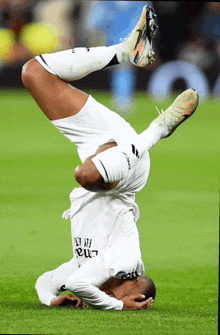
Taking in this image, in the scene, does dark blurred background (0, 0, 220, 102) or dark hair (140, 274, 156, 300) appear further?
dark blurred background (0, 0, 220, 102)

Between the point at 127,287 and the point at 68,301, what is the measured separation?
31 cm

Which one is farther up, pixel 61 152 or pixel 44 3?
pixel 44 3

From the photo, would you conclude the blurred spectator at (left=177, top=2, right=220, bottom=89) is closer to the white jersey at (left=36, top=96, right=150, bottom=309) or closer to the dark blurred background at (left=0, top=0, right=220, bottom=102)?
the dark blurred background at (left=0, top=0, right=220, bottom=102)

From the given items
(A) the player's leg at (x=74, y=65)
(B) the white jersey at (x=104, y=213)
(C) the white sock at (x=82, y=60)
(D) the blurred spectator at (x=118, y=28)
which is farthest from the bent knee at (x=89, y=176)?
(D) the blurred spectator at (x=118, y=28)

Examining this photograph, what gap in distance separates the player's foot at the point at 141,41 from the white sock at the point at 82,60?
0.16ft

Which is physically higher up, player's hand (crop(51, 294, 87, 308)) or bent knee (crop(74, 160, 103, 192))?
bent knee (crop(74, 160, 103, 192))

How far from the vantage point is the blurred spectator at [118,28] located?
1522 centimetres

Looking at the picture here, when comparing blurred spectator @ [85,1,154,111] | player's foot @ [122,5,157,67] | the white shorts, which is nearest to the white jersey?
the white shorts

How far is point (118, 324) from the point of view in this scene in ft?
10.4

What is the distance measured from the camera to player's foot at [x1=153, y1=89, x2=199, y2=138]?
11.7 feet

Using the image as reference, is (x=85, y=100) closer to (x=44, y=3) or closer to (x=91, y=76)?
(x=91, y=76)

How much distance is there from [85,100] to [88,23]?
Answer: 13.2 m

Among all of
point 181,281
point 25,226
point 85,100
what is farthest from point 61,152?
point 85,100

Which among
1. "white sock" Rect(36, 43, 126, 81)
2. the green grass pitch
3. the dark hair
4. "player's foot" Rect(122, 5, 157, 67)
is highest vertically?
"player's foot" Rect(122, 5, 157, 67)
